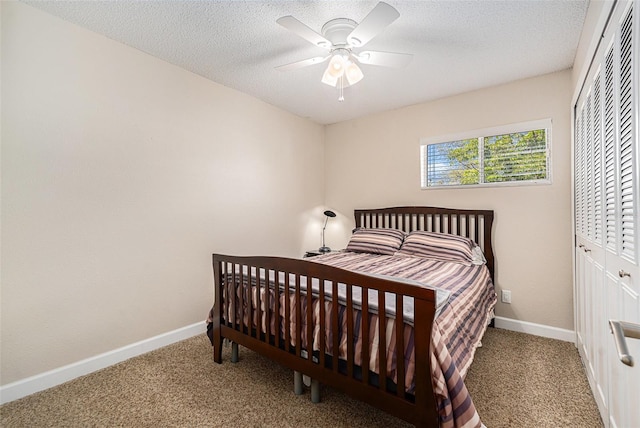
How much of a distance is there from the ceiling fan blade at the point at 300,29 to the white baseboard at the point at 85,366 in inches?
101

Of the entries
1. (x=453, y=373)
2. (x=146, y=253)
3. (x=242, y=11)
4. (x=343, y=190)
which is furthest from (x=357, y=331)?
(x=343, y=190)

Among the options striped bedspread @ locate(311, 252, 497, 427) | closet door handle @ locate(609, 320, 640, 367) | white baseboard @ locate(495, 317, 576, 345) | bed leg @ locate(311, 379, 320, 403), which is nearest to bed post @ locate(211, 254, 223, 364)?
bed leg @ locate(311, 379, 320, 403)

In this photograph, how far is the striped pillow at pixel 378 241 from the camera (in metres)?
3.17

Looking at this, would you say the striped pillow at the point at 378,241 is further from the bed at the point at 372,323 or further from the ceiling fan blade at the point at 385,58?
the ceiling fan blade at the point at 385,58

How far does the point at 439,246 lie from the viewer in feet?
9.50

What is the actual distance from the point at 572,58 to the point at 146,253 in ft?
12.7

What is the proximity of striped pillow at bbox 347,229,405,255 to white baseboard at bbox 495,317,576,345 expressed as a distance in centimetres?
123

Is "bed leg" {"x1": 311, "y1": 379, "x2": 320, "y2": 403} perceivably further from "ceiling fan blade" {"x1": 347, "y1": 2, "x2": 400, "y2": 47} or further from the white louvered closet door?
"ceiling fan blade" {"x1": 347, "y1": 2, "x2": 400, "y2": 47}

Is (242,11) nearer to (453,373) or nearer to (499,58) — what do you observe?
(499,58)

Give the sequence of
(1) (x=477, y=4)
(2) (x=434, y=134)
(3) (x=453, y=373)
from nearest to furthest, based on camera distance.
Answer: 1. (3) (x=453, y=373)
2. (1) (x=477, y=4)
3. (2) (x=434, y=134)

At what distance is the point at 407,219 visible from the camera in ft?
11.7

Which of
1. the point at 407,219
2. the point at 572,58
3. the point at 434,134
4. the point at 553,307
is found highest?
the point at 572,58

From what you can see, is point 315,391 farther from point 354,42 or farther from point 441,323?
point 354,42

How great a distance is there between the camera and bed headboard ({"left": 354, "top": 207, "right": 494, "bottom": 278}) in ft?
9.82
